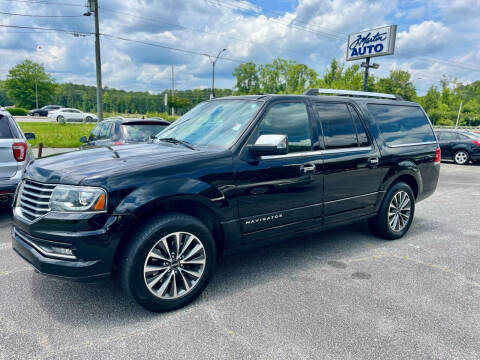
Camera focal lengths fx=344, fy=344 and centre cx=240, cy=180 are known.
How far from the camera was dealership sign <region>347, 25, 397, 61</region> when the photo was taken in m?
22.8

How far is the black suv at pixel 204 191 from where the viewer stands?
2.60m

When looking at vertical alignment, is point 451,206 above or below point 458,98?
below

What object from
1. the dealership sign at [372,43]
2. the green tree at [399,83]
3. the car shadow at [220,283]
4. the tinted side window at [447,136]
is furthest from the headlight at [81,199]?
the green tree at [399,83]

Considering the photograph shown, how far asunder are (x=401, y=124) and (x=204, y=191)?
3.33 meters

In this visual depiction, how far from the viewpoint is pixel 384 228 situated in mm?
4688

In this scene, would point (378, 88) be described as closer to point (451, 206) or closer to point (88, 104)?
point (451, 206)

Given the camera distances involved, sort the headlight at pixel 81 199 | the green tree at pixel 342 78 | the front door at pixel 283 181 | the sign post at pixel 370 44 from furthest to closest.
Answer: the green tree at pixel 342 78 < the sign post at pixel 370 44 < the front door at pixel 283 181 < the headlight at pixel 81 199

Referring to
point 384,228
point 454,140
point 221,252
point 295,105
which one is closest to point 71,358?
point 221,252

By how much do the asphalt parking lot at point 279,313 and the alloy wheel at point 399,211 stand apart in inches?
21.1

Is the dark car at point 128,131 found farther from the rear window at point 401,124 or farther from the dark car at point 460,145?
the dark car at point 460,145

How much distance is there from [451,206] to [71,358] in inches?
290

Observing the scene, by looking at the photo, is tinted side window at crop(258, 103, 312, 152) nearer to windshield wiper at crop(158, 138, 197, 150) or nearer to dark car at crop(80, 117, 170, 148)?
windshield wiper at crop(158, 138, 197, 150)

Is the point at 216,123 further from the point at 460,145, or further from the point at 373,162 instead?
the point at 460,145

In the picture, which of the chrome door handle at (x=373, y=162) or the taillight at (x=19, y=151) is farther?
the taillight at (x=19, y=151)
